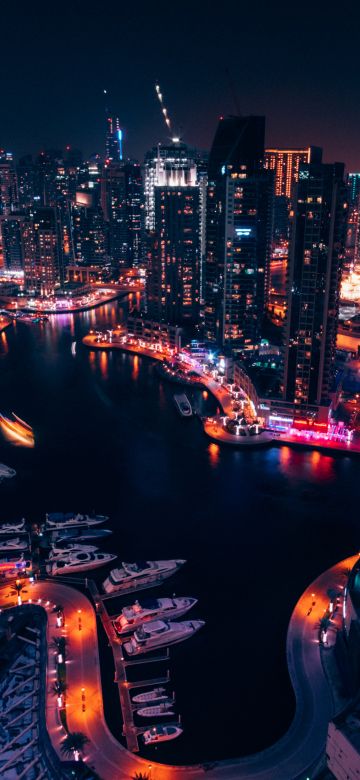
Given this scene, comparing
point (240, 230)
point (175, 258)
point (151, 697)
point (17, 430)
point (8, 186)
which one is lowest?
point (151, 697)

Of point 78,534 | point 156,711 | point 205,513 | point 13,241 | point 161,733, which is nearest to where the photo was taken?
point 161,733

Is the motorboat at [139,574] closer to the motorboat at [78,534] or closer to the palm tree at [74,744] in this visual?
the motorboat at [78,534]

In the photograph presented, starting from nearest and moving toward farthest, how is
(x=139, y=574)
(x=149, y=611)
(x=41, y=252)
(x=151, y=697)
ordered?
(x=151, y=697) → (x=149, y=611) → (x=139, y=574) → (x=41, y=252)

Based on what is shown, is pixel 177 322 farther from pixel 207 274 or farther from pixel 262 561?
pixel 262 561

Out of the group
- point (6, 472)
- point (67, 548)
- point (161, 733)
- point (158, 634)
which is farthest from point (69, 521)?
point (161, 733)

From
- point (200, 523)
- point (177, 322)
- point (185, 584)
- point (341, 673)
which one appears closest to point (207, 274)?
point (177, 322)

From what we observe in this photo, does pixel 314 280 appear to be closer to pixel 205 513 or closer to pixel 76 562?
pixel 205 513
